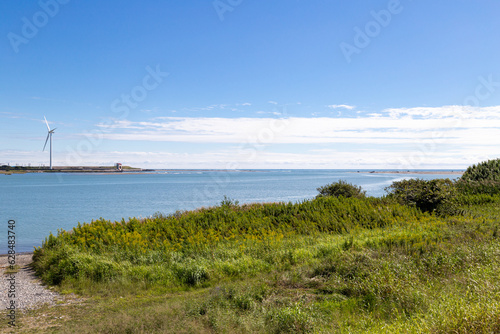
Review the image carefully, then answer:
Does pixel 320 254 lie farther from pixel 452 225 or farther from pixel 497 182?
pixel 497 182

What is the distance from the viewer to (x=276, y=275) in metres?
9.23

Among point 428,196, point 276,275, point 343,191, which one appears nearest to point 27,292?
point 276,275

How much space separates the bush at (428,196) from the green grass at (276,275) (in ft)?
7.85

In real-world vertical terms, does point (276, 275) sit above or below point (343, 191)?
below

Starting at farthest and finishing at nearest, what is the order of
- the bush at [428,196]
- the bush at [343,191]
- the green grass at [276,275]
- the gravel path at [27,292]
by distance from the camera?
the bush at [343,191] < the bush at [428,196] < the gravel path at [27,292] < the green grass at [276,275]

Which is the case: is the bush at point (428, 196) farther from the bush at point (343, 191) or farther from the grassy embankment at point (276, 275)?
the grassy embankment at point (276, 275)

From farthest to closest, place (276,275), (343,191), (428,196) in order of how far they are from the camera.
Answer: (343,191), (428,196), (276,275)

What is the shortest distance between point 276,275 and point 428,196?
12.6m

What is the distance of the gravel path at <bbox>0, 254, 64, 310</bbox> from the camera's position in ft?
28.6

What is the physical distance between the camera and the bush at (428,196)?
59.2 feet

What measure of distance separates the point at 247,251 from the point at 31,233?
20487 mm

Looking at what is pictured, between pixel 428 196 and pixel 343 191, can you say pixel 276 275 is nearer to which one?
pixel 428 196

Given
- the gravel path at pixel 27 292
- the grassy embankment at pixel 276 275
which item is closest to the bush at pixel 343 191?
the grassy embankment at pixel 276 275

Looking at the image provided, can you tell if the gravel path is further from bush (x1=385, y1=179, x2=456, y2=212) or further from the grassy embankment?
bush (x1=385, y1=179, x2=456, y2=212)
